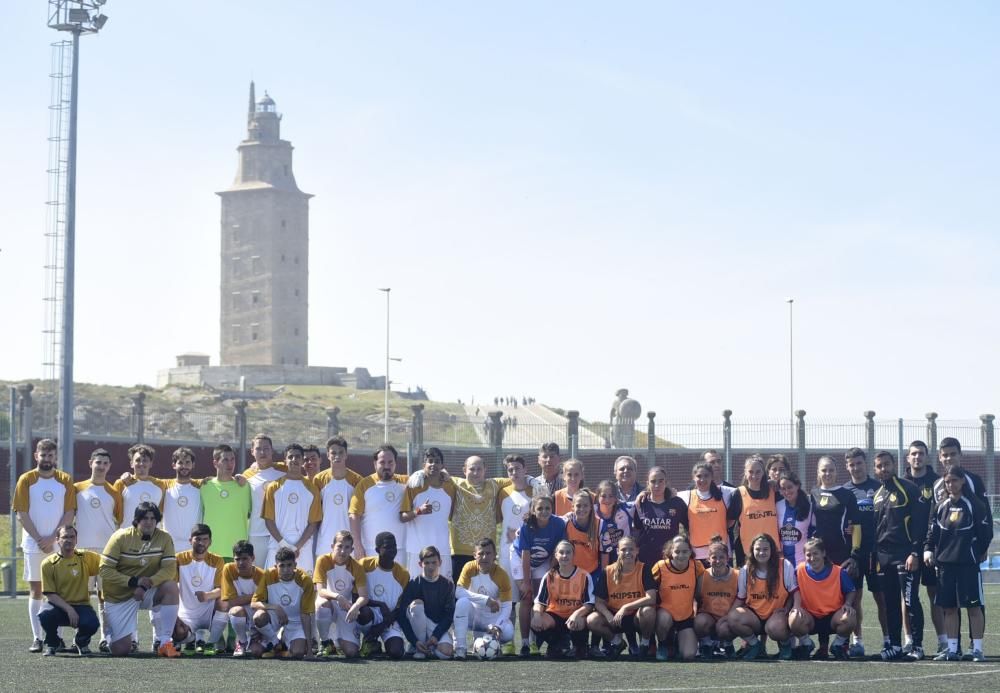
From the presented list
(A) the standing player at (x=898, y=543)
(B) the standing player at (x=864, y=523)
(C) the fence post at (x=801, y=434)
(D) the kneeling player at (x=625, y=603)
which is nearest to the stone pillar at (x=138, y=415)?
(C) the fence post at (x=801, y=434)

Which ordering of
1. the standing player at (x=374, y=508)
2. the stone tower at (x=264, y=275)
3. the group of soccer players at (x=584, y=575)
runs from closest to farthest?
the group of soccer players at (x=584, y=575) → the standing player at (x=374, y=508) → the stone tower at (x=264, y=275)

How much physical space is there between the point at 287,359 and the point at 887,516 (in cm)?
9011

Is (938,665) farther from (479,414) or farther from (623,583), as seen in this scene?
(479,414)

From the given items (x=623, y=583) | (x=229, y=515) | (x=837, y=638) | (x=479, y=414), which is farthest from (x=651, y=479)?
(x=479, y=414)

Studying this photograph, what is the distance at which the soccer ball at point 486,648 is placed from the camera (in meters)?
11.4

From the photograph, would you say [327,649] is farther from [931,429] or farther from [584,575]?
[931,429]

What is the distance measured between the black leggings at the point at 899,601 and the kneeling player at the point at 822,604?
0.35 meters

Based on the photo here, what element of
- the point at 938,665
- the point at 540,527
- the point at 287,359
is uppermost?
the point at 287,359

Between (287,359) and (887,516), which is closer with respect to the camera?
(887,516)

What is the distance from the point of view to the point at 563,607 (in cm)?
1159

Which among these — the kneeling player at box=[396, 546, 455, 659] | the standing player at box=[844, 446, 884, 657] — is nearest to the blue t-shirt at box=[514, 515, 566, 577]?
the kneeling player at box=[396, 546, 455, 659]

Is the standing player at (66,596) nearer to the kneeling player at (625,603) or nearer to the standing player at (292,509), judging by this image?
the standing player at (292,509)

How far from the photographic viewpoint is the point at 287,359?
100m

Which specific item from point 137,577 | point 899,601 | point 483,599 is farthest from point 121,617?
point 899,601
